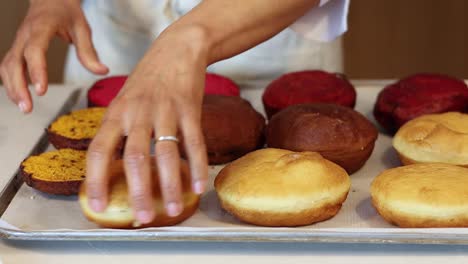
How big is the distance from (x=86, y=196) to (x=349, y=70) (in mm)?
1974

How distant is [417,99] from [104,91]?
520mm

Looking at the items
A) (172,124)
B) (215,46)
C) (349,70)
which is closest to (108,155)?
(172,124)

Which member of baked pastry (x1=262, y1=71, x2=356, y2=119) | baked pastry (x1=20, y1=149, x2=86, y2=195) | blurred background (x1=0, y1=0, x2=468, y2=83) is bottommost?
blurred background (x1=0, y1=0, x2=468, y2=83)

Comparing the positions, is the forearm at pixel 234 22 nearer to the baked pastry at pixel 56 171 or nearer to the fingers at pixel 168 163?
the fingers at pixel 168 163

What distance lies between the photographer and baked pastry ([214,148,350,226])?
89 centimetres

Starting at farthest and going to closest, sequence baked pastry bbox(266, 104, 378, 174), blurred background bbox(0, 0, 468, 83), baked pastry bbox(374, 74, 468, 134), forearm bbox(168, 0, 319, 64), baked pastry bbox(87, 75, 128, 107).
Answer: blurred background bbox(0, 0, 468, 83)
baked pastry bbox(87, 75, 128, 107)
baked pastry bbox(374, 74, 468, 134)
baked pastry bbox(266, 104, 378, 174)
forearm bbox(168, 0, 319, 64)

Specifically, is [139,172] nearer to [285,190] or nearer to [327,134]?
[285,190]

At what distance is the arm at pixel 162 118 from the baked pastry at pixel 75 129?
269 millimetres

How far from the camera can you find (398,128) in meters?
1.22

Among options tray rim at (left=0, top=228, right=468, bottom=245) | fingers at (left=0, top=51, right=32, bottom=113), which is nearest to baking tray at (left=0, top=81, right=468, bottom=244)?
tray rim at (left=0, top=228, right=468, bottom=245)

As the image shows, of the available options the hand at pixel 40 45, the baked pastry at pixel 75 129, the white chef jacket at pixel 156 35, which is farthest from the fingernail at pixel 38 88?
the white chef jacket at pixel 156 35

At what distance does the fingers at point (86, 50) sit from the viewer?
1109mm

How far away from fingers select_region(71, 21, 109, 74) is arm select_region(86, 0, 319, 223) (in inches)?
8.5

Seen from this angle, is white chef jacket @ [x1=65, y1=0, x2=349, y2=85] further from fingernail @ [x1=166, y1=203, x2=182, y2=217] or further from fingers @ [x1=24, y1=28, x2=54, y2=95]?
fingernail @ [x1=166, y1=203, x2=182, y2=217]
